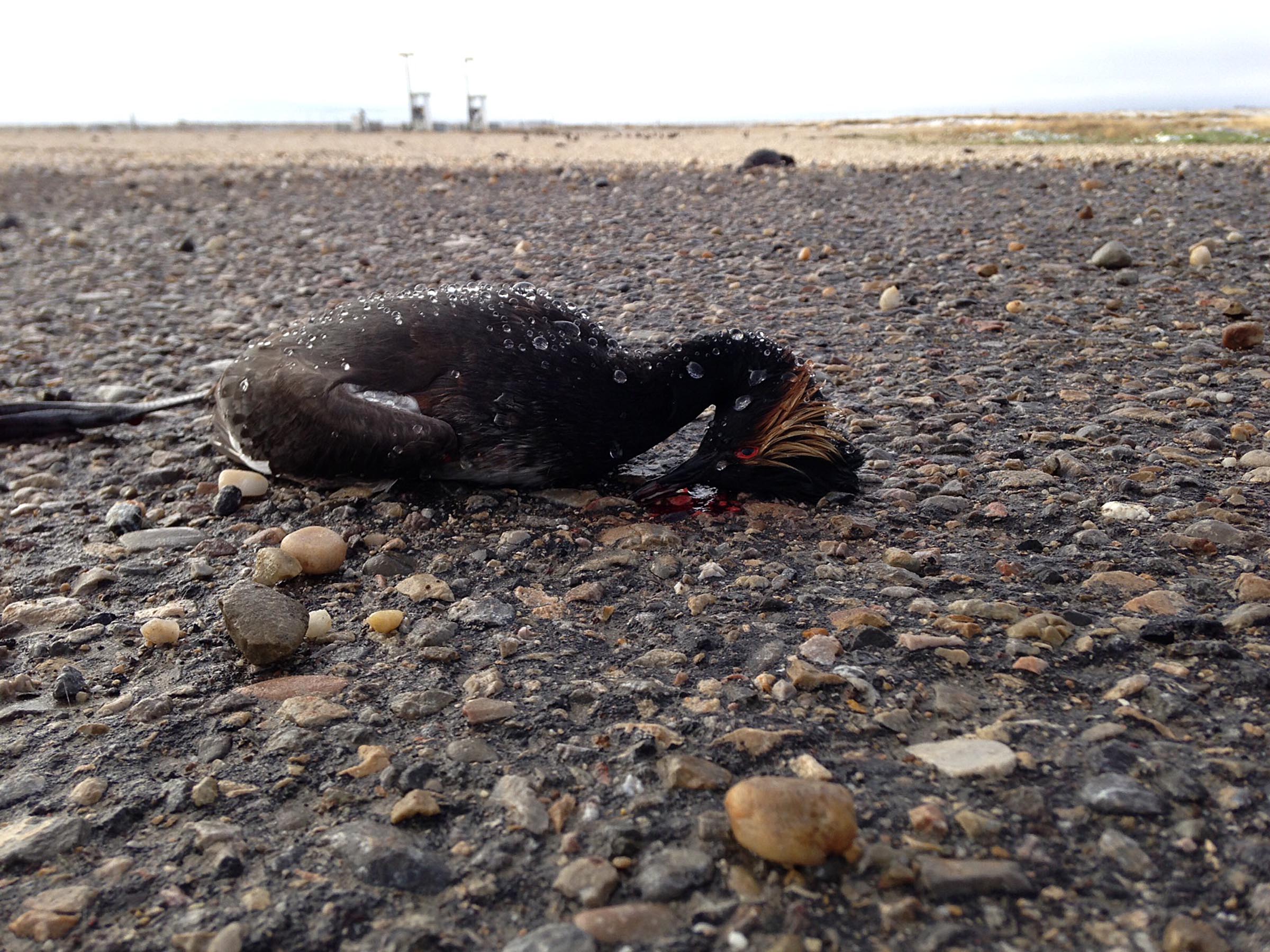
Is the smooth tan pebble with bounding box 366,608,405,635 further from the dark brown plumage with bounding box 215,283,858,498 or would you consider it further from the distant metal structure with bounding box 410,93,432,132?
the distant metal structure with bounding box 410,93,432,132

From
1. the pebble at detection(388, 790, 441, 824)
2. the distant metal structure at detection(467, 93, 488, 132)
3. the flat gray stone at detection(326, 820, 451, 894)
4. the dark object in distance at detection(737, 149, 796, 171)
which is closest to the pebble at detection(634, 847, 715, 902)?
the flat gray stone at detection(326, 820, 451, 894)

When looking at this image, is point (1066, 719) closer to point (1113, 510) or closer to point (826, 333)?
point (1113, 510)

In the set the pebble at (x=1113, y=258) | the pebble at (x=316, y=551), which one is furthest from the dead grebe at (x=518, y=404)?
the pebble at (x=1113, y=258)

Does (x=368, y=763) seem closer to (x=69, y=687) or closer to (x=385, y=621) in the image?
(x=385, y=621)

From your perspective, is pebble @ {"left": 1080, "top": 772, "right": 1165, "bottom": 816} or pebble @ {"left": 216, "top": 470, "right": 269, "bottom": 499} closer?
pebble @ {"left": 1080, "top": 772, "right": 1165, "bottom": 816}

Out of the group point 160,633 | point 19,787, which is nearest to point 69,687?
point 160,633
